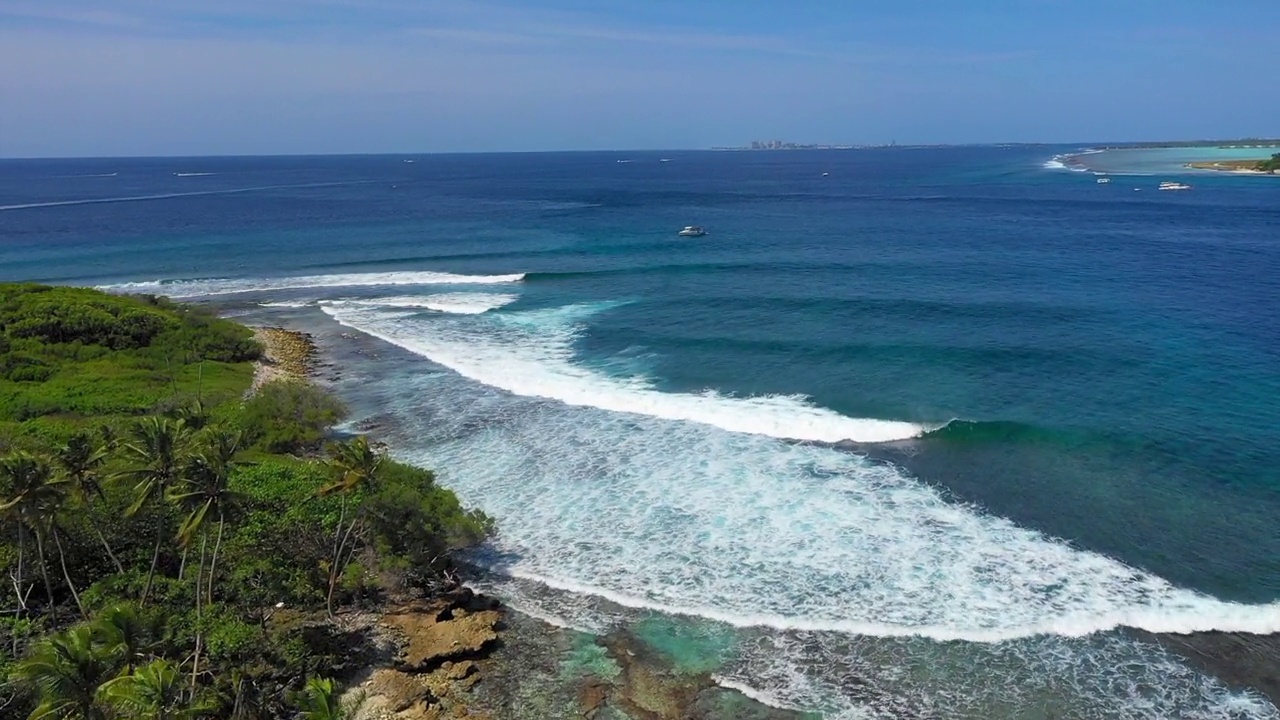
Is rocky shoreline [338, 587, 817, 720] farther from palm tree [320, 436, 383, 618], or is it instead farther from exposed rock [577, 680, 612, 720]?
palm tree [320, 436, 383, 618]

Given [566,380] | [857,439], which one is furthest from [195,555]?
[857,439]

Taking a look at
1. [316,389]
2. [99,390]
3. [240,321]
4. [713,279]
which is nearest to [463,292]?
[240,321]

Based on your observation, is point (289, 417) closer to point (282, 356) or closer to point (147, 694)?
point (282, 356)

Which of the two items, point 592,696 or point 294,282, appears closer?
point 592,696

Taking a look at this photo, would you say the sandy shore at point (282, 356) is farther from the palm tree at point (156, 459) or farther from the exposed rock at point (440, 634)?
the exposed rock at point (440, 634)

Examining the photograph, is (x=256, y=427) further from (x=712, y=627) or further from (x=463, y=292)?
(x=463, y=292)

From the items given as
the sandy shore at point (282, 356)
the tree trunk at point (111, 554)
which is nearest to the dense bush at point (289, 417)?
the sandy shore at point (282, 356)

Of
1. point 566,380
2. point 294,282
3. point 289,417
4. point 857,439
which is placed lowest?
point 857,439

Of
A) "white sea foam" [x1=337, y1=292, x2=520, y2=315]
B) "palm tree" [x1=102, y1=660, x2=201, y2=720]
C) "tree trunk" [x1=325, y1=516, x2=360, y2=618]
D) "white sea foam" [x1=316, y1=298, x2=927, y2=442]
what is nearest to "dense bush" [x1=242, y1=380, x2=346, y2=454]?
"white sea foam" [x1=316, y1=298, x2=927, y2=442]

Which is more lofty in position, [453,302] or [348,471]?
[348,471]
